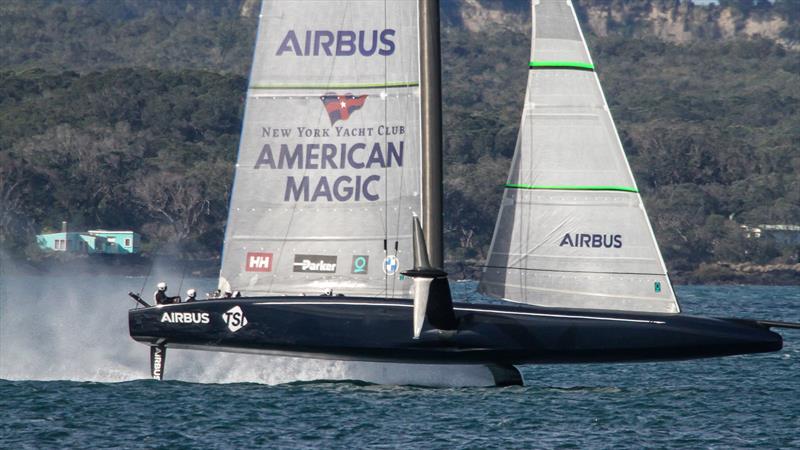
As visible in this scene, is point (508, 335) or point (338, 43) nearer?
point (508, 335)

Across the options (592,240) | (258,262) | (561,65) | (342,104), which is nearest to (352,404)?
(258,262)

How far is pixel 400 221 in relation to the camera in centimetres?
2242

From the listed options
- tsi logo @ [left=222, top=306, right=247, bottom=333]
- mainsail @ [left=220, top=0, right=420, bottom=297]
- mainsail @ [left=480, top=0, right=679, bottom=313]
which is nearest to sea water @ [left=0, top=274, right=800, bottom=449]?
tsi logo @ [left=222, top=306, right=247, bottom=333]

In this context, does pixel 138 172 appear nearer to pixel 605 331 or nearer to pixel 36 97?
pixel 36 97

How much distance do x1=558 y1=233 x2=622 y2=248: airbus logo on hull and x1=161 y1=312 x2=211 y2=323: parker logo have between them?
5.16 meters

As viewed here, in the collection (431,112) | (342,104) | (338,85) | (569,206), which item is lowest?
(569,206)

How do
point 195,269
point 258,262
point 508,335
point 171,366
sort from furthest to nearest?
point 195,269 < point 171,366 < point 258,262 < point 508,335

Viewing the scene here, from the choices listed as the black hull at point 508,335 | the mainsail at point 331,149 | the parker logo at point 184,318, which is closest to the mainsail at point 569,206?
the black hull at point 508,335

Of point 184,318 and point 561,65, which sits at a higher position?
point 561,65

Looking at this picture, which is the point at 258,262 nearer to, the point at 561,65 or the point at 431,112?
the point at 431,112

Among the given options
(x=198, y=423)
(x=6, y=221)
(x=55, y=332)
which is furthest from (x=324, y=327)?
(x=6, y=221)

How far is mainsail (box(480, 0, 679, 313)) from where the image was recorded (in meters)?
22.0

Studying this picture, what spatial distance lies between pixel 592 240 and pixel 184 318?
19.4 ft

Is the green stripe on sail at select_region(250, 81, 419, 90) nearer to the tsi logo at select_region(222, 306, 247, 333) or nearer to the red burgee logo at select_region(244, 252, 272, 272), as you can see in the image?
the red burgee logo at select_region(244, 252, 272, 272)
